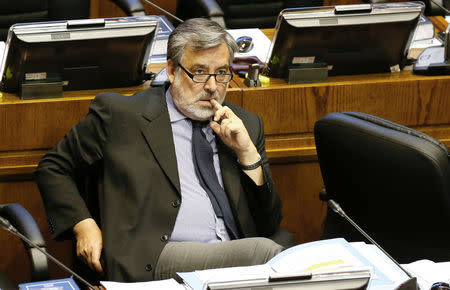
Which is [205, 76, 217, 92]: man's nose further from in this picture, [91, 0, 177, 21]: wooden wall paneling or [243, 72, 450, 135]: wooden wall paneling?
[91, 0, 177, 21]: wooden wall paneling

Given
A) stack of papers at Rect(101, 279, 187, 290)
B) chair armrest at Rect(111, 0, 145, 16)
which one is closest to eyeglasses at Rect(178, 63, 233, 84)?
stack of papers at Rect(101, 279, 187, 290)

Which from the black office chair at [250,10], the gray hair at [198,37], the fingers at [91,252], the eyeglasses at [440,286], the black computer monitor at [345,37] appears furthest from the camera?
the black office chair at [250,10]

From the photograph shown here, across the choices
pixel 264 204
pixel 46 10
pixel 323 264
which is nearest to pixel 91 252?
pixel 264 204

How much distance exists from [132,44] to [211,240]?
611mm

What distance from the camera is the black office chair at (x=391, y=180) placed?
1792 mm

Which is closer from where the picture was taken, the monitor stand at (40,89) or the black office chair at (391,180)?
the black office chair at (391,180)

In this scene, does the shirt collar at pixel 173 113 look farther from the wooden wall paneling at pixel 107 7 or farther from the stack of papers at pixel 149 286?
the wooden wall paneling at pixel 107 7

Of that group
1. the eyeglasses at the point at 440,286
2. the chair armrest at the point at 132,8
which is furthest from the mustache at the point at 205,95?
the chair armrest at the point at 132,8

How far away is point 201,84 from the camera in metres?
2.06

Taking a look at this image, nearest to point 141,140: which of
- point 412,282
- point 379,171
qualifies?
point 379,171

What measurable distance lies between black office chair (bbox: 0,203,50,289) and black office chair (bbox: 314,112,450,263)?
72cm

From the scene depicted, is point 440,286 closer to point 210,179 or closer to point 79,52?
point 210,179

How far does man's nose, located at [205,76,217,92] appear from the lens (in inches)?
80.7

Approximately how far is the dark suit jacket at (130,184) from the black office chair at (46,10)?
1.18 meters
